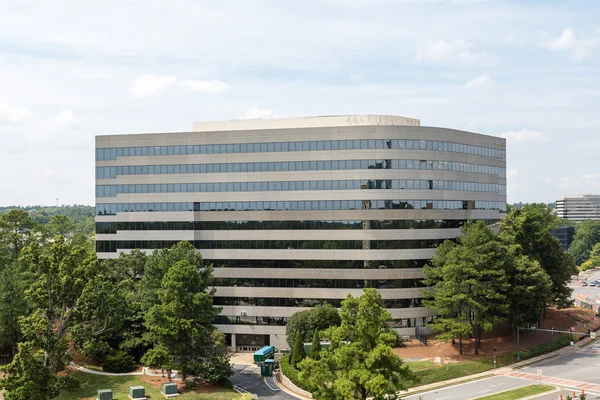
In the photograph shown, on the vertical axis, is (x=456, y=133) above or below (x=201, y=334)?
above

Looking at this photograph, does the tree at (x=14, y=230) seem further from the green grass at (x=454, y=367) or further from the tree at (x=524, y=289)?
the tree at (x=524, y=289)

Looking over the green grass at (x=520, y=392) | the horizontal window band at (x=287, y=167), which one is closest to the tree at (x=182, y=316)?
the horizontal window band at (x=287, y=167)

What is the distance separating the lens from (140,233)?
299 ft

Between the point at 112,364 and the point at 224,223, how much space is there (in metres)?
25.8

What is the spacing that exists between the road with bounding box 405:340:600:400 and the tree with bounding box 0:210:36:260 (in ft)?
208

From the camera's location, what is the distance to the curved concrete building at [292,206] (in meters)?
84.8

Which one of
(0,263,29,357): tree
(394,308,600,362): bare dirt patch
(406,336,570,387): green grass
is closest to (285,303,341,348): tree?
(394,308,600,362): bare dirt patch

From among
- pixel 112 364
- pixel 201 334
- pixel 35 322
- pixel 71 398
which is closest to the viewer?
pixel 35 322

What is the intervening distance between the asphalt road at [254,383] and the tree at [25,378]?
75.0 ft

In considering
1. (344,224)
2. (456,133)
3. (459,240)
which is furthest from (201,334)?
(456,133)

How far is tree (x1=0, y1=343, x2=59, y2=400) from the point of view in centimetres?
5344

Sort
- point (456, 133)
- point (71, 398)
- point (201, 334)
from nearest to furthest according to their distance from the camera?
1. point (71, 398)
2. point (201, 334)
3. point (456, 133)

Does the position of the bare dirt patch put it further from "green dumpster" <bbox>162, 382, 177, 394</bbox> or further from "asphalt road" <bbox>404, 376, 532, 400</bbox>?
"green dumpster" <bbox>162, 382, 177, 394</bbox>

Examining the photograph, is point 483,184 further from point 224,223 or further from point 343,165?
point 224,223
